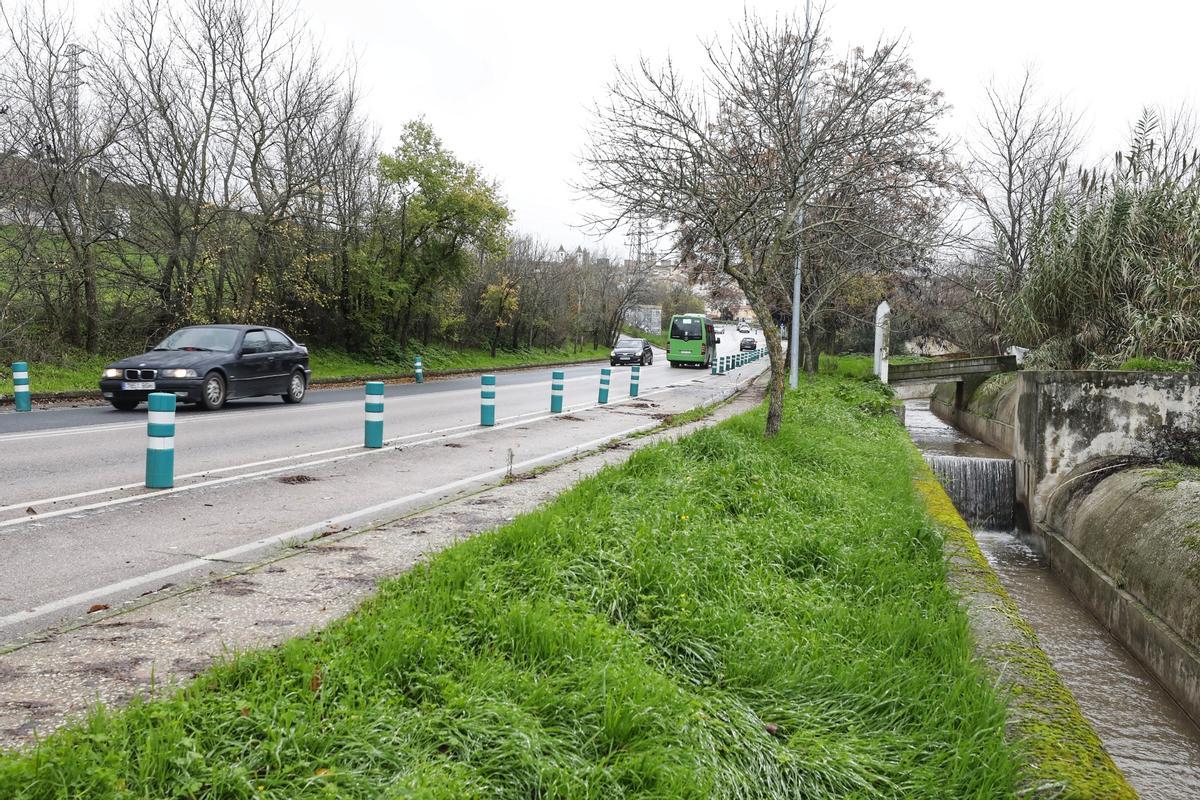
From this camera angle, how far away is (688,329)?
143 ft

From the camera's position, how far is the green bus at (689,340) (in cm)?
4359

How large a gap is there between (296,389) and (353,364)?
11694mm

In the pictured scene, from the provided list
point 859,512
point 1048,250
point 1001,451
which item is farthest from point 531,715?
point 1001,451

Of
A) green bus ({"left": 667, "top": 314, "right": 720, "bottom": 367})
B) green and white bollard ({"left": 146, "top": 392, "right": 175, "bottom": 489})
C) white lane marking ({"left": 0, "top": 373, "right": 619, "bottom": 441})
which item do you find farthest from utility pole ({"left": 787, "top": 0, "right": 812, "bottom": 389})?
green bus ({"left": 667, "top": 314, "right": 720, "bottom": 367})

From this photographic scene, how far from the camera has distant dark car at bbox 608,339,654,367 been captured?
143ft

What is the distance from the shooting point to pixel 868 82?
10.7 m

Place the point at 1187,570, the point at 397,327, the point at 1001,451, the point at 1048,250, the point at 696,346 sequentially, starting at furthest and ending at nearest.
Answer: the point at 696,346 → the point at 397,327 → the point at 1001,451 → the point at 1048,250 → the point at 1187,570

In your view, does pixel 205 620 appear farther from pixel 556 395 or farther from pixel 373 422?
pixel 556 395

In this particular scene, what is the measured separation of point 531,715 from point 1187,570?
581 centimetres

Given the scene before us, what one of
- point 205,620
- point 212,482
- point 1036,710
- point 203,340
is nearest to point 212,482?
point 212,482

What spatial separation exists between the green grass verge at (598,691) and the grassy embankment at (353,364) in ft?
49.2

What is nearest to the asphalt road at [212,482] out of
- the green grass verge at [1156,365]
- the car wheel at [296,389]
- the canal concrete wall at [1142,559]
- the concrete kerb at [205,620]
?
the concrete kerb at [205,620]

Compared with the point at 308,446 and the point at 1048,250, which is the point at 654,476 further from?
the point at 1048,250

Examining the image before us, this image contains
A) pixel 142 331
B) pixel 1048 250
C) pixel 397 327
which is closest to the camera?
pixel 1048 250
